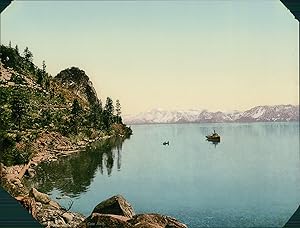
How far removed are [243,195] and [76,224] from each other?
1.32m

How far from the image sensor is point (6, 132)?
185 inches

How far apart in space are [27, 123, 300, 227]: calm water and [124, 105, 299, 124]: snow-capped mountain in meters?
0.05

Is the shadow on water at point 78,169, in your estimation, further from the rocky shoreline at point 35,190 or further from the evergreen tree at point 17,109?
the evergreen tree at point 17,109

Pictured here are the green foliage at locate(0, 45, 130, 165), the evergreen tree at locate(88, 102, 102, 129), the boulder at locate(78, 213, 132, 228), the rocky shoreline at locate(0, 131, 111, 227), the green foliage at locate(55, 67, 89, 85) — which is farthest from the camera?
the evergreen tree at locate(88, 102, 102, 129)

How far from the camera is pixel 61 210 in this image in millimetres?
4742

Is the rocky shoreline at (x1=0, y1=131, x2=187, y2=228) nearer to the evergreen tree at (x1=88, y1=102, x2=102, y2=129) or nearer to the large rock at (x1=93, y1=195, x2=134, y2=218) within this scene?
the large rock at (x1=93, y1=195, x2=134, y2=218)

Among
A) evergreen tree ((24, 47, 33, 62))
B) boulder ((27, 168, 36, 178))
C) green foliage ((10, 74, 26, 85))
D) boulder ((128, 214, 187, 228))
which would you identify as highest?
evergreen tree ((24, 47, 33, 62))

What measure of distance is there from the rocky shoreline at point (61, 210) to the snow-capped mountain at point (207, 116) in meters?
0.67

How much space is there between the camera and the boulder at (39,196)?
4.71 m

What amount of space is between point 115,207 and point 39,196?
0.62 metres

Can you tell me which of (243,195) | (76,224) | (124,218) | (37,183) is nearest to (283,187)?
(243,195)

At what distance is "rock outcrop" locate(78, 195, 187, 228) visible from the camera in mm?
4477

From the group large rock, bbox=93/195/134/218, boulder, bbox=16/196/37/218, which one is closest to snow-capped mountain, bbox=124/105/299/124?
large rock, bbox=93/195/134/218

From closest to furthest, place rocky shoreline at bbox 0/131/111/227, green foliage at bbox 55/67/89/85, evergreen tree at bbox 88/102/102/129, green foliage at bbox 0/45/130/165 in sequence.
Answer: rocky shoreline at bbox 0/131/111/227 < green foliage at bbox 0/45/130/165 < green foliage at bbox 55/67/89/85 < evergreen tree at bbox 88/102/102/129
